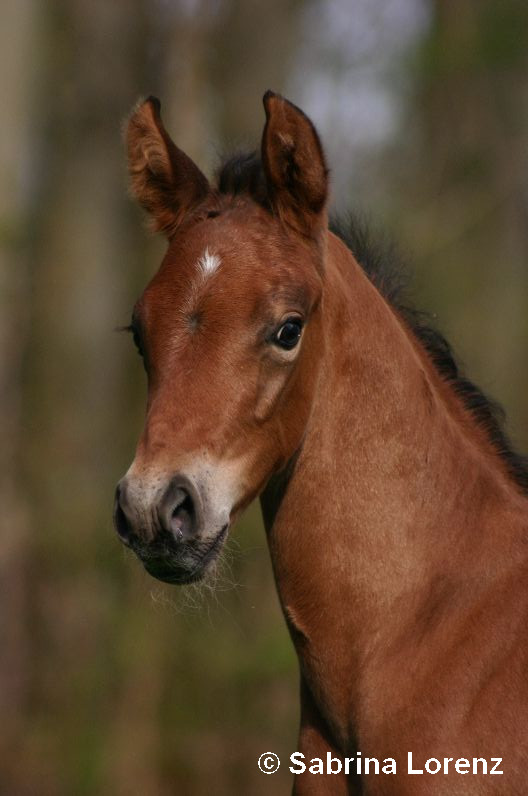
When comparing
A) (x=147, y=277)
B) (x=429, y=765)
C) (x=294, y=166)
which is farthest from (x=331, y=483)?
(x=147, y=277)

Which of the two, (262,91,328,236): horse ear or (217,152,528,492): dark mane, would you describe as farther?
(217,152,528,492): dark mane

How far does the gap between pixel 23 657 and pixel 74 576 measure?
1244mm

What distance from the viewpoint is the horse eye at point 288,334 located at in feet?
13.7

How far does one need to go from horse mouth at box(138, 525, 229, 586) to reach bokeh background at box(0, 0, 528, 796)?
194 cm

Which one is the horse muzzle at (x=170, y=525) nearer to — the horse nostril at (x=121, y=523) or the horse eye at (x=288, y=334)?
the horse nostril at (x=121, y=523)

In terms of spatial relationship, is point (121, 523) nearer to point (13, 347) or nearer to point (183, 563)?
point (183, 563)

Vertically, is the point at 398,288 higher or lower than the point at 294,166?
lower

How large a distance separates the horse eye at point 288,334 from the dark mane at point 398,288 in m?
0.59

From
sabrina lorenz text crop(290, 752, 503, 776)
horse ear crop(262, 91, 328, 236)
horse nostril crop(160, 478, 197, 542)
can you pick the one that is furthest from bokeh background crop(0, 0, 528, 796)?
sabrina lorenz text crop(290, 752, 503, 776)

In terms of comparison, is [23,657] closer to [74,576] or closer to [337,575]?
[74,576]

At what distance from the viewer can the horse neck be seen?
171 inches

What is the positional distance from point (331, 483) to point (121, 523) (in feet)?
2.92

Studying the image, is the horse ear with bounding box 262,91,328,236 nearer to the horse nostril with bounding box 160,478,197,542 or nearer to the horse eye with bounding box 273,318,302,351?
the horse eye with bounding box 273,318,302,351

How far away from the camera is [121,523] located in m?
3.88
